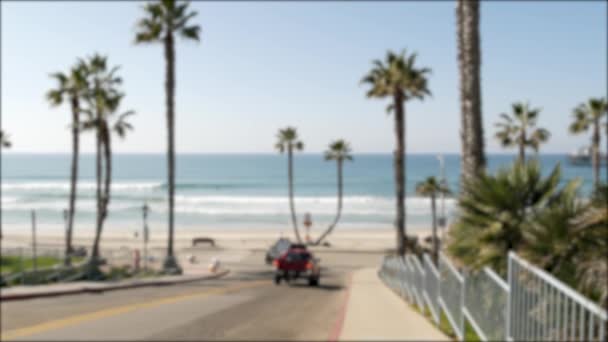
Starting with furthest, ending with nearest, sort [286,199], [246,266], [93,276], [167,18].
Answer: [286,199], [246,266], [167,18], [93,276]

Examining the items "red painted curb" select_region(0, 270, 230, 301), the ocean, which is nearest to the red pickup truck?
"red painted curb" select_region(0, 270, 230, 301)

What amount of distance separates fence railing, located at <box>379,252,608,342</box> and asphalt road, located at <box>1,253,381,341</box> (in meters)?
3.15

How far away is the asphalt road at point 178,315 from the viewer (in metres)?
12.1

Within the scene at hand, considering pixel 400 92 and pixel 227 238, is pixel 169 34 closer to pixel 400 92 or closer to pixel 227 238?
pixel 400 92

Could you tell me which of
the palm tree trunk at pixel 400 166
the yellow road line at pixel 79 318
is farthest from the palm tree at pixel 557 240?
the palm tree trunk at pixel 400 166

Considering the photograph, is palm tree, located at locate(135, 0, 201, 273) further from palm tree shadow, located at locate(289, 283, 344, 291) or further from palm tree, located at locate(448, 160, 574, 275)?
palm tree, located at locate(448, 160, 574, 275)

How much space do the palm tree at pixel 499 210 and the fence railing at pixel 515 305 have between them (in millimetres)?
324

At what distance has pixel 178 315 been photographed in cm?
1502

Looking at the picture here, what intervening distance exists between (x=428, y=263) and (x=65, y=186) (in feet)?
474

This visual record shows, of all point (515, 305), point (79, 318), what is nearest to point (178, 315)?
point (79, 318)

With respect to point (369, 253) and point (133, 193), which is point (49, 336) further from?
point (133, 193)

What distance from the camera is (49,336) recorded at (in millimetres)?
11312

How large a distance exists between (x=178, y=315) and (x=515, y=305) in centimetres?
1015

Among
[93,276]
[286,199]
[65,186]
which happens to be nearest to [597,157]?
[93,276]
